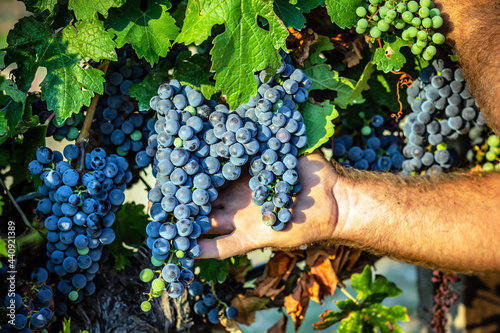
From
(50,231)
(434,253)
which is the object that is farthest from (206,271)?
(434,253)

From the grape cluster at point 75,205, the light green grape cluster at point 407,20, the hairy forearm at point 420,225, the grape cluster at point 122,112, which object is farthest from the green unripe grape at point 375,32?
the grape cluster at point 75,205

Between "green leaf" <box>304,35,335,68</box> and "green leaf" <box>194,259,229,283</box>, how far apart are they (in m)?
0.78

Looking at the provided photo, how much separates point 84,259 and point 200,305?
589 millimetres

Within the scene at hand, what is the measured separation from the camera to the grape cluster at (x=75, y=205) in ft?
4.34

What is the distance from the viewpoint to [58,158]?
4.62 ft

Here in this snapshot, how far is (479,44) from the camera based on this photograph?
1455 mm

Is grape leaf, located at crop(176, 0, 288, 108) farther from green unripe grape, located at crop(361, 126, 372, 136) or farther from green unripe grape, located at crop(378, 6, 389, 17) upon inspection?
green unripe grape, located at crop(361, 126, 372, 136)

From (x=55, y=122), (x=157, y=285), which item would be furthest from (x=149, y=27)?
(x=157, y=285)

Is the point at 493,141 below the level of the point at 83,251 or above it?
above

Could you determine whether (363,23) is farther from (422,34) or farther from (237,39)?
(237,39)

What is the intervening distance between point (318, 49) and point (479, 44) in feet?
1.69

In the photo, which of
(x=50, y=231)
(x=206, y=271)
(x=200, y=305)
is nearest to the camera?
(x=50, y=231)

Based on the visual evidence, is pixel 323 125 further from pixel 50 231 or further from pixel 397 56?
pixel 50 231

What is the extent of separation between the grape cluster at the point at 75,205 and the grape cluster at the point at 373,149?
0.85 m
